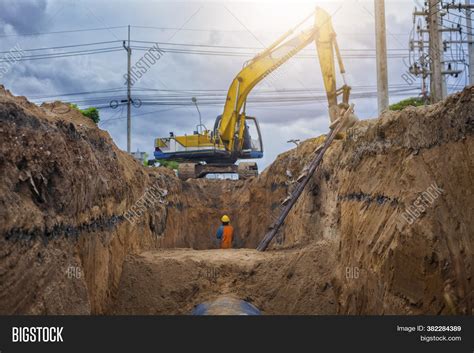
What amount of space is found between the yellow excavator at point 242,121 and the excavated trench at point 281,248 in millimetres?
3901

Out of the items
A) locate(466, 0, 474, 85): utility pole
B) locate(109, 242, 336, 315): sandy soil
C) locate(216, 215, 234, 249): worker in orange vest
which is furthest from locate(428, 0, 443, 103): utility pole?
Answer: locate(109, 242, 336, 315): sandy soil

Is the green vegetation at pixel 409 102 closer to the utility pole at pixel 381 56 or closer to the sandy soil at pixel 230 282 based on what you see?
the utility pole at pixel 381 56

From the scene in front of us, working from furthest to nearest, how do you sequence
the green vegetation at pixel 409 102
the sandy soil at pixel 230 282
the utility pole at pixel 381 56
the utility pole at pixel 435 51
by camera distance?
the green vegetation at pixel 409 102
the utility pole at pixel 435 51
the utility pole at pixel 381 56
the sandy soil at pixel 230 282

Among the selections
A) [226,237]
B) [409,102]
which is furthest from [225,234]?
[409,102]

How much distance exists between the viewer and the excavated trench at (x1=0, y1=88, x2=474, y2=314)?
5.99 m

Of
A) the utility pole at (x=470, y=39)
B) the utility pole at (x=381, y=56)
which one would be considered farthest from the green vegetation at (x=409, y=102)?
the utility pole at (x=381, y=56)

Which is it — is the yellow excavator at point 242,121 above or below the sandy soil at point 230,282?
above

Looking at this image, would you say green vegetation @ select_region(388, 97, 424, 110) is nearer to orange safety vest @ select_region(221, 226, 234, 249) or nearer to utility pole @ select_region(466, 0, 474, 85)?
utility pole @ select_region(466, 0, 474, 85)

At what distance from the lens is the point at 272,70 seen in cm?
1867

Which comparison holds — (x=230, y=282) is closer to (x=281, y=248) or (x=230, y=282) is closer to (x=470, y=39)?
(x=281, y=248)

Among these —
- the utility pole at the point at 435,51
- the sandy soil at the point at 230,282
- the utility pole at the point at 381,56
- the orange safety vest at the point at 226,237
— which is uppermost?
the utility pole at the point at 435,51

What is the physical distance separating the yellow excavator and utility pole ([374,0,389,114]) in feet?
4.62

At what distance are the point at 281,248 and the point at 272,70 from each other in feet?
25.3

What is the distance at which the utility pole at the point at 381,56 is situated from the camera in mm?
13578
